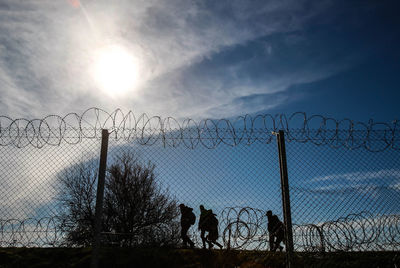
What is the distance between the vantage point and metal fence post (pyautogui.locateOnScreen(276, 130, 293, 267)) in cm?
434

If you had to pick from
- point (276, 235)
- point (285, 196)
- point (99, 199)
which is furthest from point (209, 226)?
point (99, 199)

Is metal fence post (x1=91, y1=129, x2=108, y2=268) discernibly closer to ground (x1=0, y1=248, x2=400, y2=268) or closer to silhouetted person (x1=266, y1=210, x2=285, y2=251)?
ground (x1=0, y1=248, x2=400, y2=268)

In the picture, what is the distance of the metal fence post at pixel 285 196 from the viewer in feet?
14.3

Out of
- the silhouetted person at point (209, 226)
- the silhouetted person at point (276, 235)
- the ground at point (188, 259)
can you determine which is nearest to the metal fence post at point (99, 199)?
the ground at point (188, 259)

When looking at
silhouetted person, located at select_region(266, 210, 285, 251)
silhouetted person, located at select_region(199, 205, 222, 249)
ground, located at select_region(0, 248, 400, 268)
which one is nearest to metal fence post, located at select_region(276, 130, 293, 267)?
silhouetted person, located at select_region(266, 210, 285, 251)

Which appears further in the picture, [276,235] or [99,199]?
[276,235]

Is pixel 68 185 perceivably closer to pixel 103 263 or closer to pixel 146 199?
pixel 146 199

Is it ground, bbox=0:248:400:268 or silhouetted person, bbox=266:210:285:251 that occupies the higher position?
silhouetted person, bbox=266:210:285:251

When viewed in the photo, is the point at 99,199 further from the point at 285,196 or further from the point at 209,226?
the point at 209,226

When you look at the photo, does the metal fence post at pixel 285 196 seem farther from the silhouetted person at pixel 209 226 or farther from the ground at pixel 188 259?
the silhouetted person at pixel 209 226

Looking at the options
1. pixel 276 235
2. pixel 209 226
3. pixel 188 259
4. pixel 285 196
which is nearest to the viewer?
pixel 285 196

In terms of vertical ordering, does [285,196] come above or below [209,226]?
above

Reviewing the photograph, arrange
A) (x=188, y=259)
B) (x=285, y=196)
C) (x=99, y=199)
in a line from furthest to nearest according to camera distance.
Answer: (x=188, y=259)
(x=285, y=196)
(x=99, y=199)

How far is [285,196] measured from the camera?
4609 millimetres
